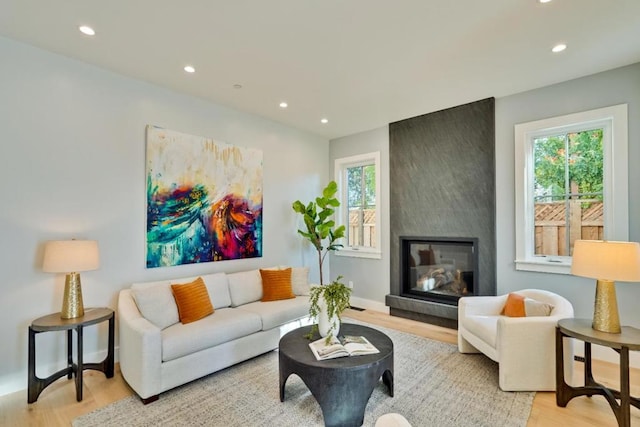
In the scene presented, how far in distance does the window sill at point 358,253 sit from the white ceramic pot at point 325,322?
2.50 m

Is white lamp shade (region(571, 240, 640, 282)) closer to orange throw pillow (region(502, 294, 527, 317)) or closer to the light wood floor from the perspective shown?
orange throw pillow (region(502, 294, 527, 317))

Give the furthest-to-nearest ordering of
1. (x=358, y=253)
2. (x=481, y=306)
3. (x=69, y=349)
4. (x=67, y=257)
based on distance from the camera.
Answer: (x=358, y=253), (x=481, y=306), (x=69, y=349), (x=67, y=257)

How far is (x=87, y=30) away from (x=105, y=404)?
9.54 ft

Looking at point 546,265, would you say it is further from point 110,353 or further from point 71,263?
point 71,263

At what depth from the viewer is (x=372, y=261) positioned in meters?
5.06

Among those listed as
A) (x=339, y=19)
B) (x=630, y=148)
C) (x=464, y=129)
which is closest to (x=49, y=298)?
(x=339, y=19)

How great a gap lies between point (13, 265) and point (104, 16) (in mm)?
2116

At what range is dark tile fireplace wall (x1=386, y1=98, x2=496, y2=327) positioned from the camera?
3898mm

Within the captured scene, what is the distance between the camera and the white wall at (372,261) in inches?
194

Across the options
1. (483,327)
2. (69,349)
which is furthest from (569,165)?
(69,349)

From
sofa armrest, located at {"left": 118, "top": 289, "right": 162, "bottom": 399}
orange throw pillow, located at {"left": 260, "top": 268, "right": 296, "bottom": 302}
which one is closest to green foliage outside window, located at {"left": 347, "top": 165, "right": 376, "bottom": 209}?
orange throw pillow, located at {"left": 260, "top": 268, "right": 296, "bottom": 302}

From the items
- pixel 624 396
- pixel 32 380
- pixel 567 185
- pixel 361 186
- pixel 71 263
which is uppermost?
pixel 361 186

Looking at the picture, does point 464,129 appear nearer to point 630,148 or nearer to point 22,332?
point 630,148

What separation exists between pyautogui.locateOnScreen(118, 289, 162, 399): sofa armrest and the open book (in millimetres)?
1205
